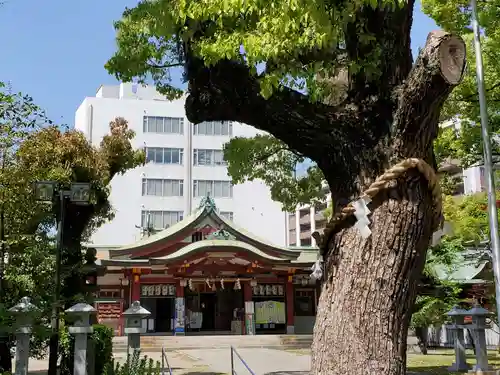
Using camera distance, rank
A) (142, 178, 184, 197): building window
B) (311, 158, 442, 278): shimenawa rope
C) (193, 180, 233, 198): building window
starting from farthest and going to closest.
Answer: (193, 180, 233, 198): building window
(142, 178, 184, 197): building window
(311, 158, 442, 278): shimenawa rope

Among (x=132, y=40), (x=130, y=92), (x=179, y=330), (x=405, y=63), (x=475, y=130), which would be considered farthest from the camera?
(x=130, y=92)

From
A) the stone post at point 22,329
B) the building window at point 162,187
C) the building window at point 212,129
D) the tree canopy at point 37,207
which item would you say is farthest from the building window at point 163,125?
the stone post at point 22,329

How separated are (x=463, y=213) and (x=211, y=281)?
1497 cm

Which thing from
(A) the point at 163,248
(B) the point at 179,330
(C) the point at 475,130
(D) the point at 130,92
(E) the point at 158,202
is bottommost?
(B) the point at 179,330

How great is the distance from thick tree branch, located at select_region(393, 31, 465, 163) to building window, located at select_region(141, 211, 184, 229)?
39457mm

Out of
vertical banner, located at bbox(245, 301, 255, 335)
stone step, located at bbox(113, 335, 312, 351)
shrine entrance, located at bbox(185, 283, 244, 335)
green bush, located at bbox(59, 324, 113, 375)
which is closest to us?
green bush, located at bbox(59, 324, 113, 375)

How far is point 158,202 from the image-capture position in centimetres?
4347

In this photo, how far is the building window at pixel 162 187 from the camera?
43.3 meters

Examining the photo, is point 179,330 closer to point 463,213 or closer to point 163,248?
point 163,248

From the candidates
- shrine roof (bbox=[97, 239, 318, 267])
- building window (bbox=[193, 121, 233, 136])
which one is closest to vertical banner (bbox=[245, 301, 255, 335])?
shrine roof (bbox=[97, 239, 318, 267])

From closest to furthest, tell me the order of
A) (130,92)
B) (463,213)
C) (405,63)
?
1. (405,63)
2. (463,213)
3. (130,92)

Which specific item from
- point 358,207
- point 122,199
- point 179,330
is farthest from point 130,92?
point 358,207

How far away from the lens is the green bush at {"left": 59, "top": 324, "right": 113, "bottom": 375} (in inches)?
413

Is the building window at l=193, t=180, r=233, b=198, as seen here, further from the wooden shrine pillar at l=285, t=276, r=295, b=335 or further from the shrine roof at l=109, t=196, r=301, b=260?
the wooden shrine pillar at l=285, t=276, r=295, b=335
